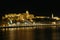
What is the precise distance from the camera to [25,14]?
126938 mm

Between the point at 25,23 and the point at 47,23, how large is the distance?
11.6 metres

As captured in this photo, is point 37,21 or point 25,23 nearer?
point 25,23

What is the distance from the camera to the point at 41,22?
123 m

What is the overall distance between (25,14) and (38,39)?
8217 centimetres

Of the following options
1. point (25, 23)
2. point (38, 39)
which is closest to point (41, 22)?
point (25, 23)

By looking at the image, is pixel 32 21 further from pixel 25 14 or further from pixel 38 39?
pixel 38 39

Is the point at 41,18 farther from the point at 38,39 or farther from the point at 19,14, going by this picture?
the point at 38,39

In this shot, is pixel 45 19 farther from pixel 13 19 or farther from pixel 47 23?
pixel 13 19

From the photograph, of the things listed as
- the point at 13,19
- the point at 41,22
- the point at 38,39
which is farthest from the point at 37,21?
the point at 38,39

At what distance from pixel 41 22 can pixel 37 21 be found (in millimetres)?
2065

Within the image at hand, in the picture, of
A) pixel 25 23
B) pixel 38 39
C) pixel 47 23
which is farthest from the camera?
pixel 47 23

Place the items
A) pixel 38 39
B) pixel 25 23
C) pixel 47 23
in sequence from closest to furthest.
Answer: pixel 38 39, pixel 25 23, pixel 47 23

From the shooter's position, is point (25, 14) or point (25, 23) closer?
point (25, 23)

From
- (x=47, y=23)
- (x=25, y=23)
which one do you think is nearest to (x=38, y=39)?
(x=25, y=23)
